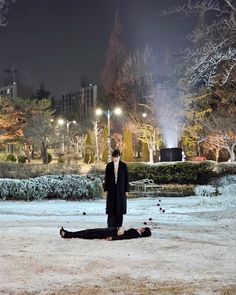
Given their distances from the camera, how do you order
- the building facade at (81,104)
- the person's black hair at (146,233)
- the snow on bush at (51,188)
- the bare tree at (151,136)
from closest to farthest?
the person's black hair at (146,233), the snow on bush at (51,188), the bare tree at (151,136), the building facade at (81,104)

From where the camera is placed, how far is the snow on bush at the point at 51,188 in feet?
58.8

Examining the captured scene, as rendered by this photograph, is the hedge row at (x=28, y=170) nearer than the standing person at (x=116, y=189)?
No

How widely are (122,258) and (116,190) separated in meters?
2.51

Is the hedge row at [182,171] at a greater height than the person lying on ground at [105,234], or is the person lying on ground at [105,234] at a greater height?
the hedge row at [182,171]

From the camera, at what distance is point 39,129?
48.3 metres

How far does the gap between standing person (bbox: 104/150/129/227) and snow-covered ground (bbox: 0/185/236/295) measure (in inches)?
32.6

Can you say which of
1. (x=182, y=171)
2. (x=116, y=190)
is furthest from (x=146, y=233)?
(x=182, y=171)

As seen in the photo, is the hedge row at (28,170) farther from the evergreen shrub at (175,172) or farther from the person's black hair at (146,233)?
the person's black hair at (146,233)

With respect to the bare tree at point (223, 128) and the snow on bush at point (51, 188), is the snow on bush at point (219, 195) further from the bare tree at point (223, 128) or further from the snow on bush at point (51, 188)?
the bare tree at point (223, 128)

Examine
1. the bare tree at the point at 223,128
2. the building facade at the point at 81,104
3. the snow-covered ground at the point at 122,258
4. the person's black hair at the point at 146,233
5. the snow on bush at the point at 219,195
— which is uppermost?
the building facade at the point at 81,104

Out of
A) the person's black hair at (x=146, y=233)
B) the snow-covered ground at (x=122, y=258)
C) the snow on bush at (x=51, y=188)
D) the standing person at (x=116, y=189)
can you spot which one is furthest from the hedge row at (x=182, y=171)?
the person's black hair at (x=146, y=233)

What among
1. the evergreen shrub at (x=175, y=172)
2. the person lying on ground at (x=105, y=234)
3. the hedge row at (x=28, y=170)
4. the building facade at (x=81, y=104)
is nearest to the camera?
the person lying on ground at (x=105, y=234)

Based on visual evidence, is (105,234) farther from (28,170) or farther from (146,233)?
(28,170)

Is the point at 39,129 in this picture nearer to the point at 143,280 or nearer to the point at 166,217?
the point at 166,217
